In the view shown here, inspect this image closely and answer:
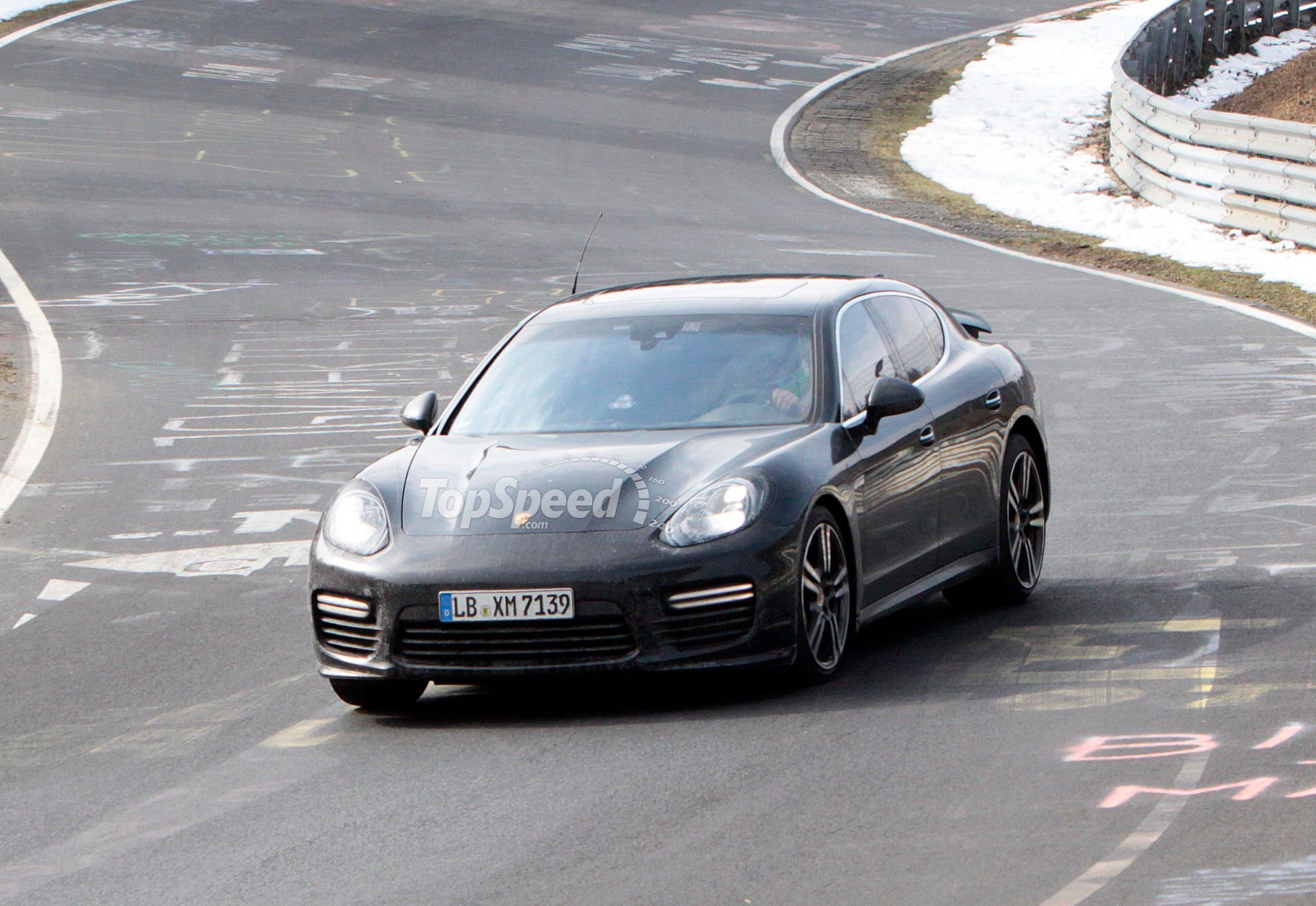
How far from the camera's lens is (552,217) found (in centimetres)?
2547

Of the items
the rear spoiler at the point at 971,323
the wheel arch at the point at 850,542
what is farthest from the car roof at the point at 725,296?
the wheel arch at the point at 850,542

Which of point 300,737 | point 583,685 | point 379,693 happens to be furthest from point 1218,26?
point 300,737

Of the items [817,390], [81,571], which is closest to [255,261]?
[81,571]

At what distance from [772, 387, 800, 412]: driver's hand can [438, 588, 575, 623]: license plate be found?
136 centimetres

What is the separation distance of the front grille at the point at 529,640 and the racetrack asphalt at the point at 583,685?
0.24 metres

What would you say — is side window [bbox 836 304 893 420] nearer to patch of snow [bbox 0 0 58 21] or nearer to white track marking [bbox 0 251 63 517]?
white track marking [bbox 0 251 63 517]

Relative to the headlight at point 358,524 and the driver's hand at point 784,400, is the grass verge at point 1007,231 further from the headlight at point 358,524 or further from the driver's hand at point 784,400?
the headlight at point 358,524

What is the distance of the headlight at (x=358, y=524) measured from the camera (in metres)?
7.43

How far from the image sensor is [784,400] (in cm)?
806

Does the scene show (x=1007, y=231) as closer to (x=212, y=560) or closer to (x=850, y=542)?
(x=212, y=560)

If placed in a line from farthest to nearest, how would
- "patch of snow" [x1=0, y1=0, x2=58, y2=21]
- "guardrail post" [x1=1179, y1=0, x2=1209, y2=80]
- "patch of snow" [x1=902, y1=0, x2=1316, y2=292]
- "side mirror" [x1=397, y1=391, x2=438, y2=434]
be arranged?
"patch of snow" [x1=0, y1=0, x2=58, y2=21] < "guardrail post" [x1=1179, y1=0, x2=1209, y2=80] < "patch of snow" [x1=902, y1=0, x2=1316, y2=292] < "side mirror" [x1=397, y1=391, x2=438, y2=434]

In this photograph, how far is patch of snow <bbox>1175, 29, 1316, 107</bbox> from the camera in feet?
114

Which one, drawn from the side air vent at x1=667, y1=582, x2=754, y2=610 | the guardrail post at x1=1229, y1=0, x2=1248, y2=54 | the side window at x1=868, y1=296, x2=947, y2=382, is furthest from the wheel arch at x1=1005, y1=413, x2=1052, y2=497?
the guardrail post at x1=1229, y1=0, x2=1248, y2=54

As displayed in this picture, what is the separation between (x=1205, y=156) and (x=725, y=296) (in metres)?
16.4
